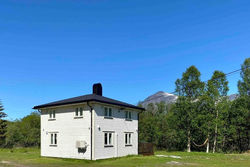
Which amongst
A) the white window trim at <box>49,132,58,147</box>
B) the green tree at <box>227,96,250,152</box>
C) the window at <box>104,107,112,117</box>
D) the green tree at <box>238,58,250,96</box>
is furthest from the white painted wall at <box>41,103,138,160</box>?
the green tree at <box>238,58,250,96</box>

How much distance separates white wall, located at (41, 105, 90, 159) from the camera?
20.9 meters

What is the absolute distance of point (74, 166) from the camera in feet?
55.5

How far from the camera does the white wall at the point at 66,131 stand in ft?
68.6

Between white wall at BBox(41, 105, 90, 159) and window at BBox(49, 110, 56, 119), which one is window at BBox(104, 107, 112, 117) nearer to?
white wall at BBox(41, 105, 90, 159)

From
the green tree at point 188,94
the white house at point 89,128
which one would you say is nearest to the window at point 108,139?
the white house at point 89,128

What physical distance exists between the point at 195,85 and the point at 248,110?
942cm

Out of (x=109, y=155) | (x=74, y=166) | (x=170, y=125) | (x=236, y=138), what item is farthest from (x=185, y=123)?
(x=74, y=166)

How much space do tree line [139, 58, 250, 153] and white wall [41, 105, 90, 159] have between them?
61.3 ft

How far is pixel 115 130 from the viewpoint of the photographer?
22.8 metres

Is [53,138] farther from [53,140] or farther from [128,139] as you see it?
[128,139]

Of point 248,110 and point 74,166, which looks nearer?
point 74,166

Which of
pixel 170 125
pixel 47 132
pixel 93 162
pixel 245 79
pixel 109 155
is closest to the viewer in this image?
pixel 93 162

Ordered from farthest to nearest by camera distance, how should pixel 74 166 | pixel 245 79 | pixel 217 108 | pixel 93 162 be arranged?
pixel 245 79
pixel 217 108
pixel 93 162
pixel 74 166

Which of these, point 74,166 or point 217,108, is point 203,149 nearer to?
point 217,108
